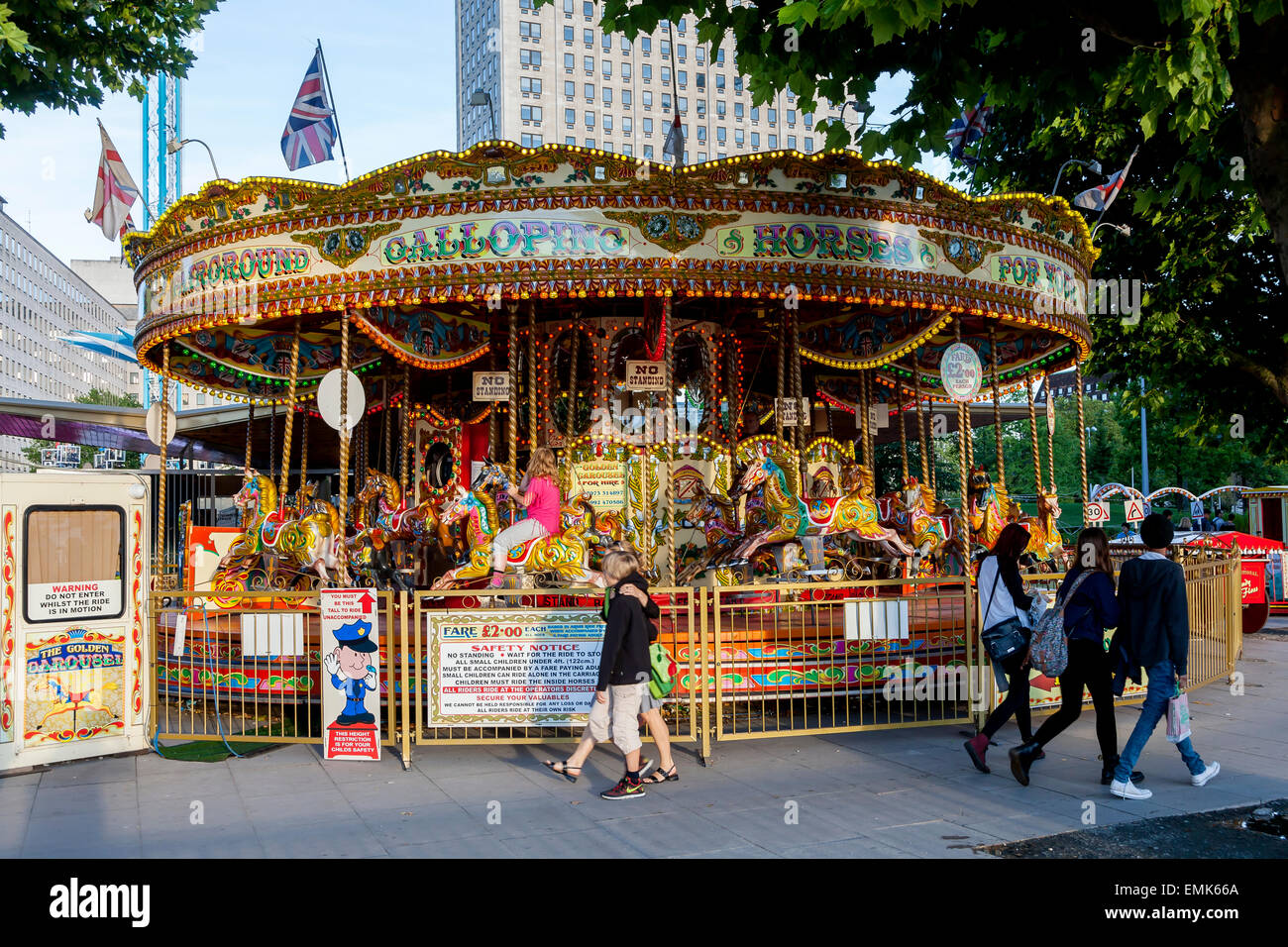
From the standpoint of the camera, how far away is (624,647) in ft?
22.0

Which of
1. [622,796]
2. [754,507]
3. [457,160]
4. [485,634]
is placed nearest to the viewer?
[622,796]

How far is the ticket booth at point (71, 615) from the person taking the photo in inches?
303

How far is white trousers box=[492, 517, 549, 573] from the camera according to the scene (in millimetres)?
9938

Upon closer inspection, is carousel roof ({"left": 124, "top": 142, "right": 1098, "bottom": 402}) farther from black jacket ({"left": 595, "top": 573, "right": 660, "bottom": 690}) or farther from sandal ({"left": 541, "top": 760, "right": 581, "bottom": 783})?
sandal ({"left": 541, "top": 760, "right": 581, "bottom": 783})

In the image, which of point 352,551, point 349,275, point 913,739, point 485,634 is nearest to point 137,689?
point 485,634

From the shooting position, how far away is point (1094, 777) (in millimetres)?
7223

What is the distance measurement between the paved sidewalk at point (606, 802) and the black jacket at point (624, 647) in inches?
32.2

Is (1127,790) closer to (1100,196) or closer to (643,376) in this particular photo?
(643,376)

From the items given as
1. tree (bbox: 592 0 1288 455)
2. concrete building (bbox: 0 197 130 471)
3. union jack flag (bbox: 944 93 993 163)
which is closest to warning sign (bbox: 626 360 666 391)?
union jack flag (bbox: 944 93 993 163)

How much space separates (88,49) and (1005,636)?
37.1 feet

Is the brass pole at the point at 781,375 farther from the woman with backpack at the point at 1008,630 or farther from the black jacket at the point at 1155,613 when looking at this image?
the black jacket at the point at 1155,613

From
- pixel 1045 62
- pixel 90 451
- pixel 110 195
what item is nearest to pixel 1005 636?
pixel 1045 62
